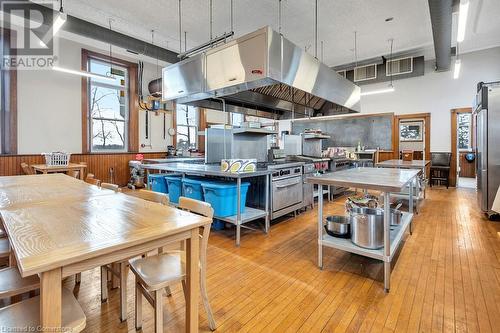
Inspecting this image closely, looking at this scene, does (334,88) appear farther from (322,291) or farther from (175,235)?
(175,235)

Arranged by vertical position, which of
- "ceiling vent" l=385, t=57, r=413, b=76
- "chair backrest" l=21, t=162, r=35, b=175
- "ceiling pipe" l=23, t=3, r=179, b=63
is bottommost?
"chair backrest" l=21, t=162, r=35, b=175

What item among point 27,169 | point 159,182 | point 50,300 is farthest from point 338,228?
point 27,169

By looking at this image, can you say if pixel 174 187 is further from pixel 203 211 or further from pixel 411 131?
pixel 411 131

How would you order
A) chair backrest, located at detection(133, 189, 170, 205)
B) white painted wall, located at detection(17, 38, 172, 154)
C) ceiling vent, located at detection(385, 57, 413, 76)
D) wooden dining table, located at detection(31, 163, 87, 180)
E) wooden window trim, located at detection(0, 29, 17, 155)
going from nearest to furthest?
1. chair backrest, located at detection(133, 189, 170, 205)
2. wooden dining table, located at detection(31, 163, 87, 180)
3. wooden window trim, located at detection(0, 29, 17, 155)
4. white painted wall, located at detection(17, 38, 172, 154)
5. ceiling vent, located at detection(385, 57, 413, 76)

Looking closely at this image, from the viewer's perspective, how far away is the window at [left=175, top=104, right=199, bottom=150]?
876 cm

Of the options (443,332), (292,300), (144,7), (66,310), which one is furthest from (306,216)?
(144,7)

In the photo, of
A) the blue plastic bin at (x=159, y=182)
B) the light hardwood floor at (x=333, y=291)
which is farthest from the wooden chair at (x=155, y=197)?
the blue plastic bin at (x=159, y=182)

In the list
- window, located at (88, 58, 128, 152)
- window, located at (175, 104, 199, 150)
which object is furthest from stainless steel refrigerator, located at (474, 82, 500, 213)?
window, located at (88, 58, 128, 152)

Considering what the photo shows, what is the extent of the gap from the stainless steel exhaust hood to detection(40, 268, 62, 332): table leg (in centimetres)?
241

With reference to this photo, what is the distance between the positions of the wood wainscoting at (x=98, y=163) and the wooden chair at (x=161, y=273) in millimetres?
5775

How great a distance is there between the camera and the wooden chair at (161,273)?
1.42 meters

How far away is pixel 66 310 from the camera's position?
1.10m

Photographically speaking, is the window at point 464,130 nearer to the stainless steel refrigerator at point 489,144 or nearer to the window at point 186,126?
the stainless steel refrigerator at point 489,144

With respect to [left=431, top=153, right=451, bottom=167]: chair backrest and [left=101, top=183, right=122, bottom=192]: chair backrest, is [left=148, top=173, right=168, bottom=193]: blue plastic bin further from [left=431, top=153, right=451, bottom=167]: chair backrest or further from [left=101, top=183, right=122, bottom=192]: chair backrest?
[left=431, top=153, right=451, bottom=167]: chair backrest
